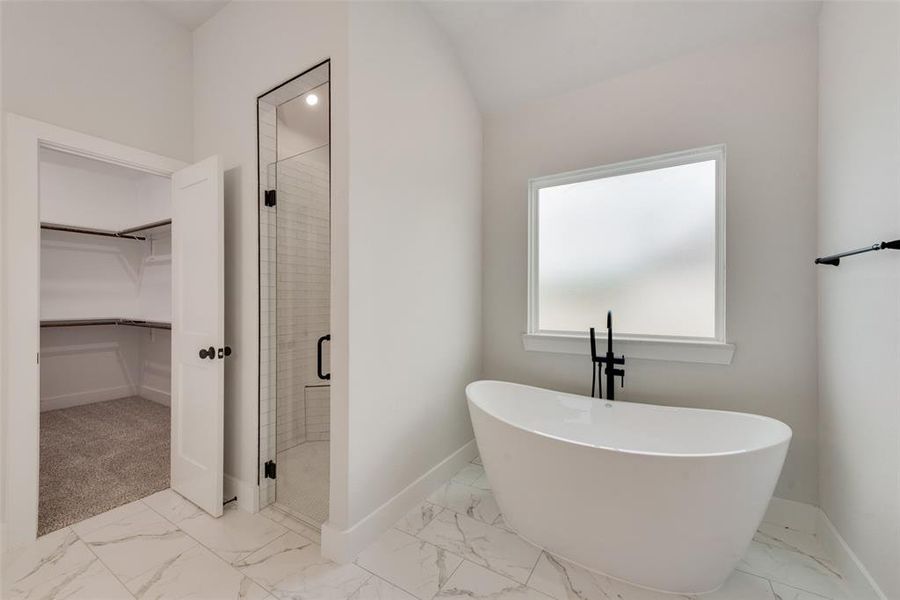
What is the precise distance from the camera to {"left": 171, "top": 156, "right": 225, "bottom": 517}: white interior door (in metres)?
1.93

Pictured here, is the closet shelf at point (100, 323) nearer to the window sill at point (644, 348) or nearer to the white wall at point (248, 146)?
the white wall at point (248, 146)

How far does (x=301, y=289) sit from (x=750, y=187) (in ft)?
8.68

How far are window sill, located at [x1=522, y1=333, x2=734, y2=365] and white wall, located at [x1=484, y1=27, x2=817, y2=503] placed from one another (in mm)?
53

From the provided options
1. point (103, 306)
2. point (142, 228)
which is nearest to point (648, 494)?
point (142, 228)

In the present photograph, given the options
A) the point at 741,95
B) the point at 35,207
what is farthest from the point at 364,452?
the point at 741,95

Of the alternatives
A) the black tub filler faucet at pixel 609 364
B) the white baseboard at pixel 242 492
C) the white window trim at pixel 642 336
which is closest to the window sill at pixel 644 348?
the white window trim at pixel 642 336

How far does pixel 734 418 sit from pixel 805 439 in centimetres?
43

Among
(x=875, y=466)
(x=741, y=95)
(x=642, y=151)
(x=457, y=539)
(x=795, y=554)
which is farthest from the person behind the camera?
(x=642, y=151)

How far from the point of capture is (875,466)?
1.33 metres

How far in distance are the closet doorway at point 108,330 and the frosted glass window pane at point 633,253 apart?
209 cm

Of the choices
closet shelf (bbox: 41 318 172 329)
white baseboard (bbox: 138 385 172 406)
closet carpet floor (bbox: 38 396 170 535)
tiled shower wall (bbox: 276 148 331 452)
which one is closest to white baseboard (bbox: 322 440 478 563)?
tiled shower wall (bbox: 276 148 331 452)

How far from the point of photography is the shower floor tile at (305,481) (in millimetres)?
1951

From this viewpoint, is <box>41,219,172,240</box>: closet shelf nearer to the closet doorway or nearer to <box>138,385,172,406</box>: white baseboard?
the closet doorway

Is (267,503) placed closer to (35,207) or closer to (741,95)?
(35,207)
